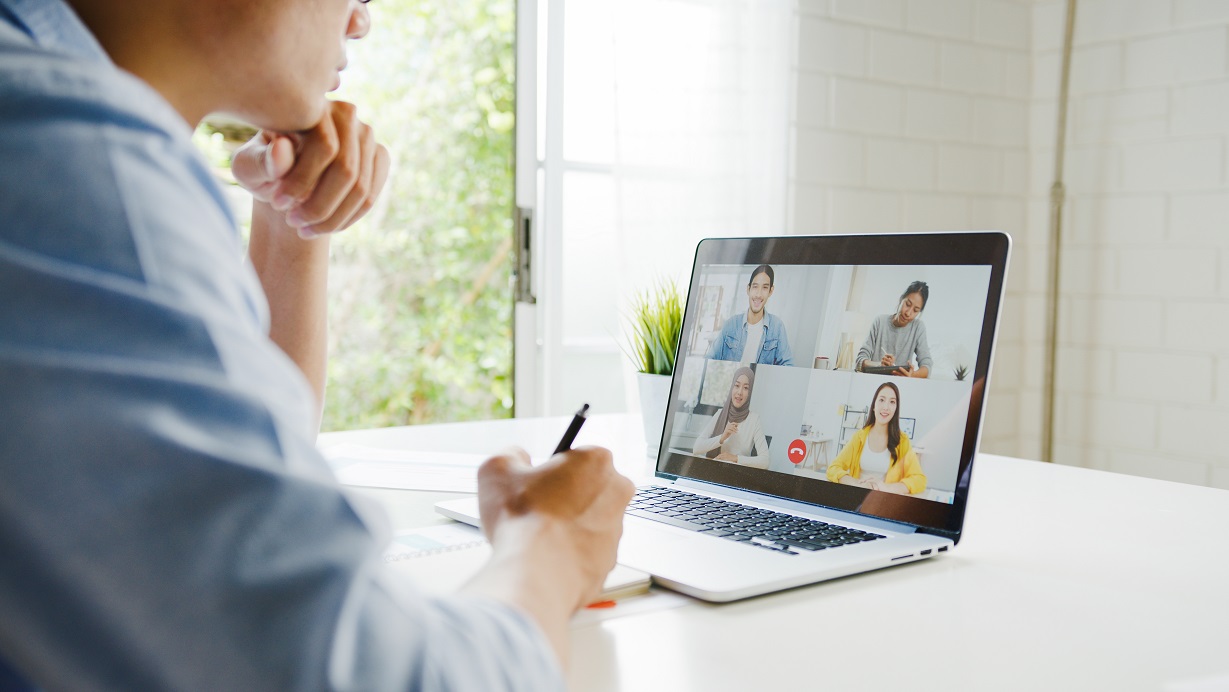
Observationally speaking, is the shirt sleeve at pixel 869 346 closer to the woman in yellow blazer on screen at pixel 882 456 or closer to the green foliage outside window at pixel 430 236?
the woman in yellow blazer on screen at pixel 882 456

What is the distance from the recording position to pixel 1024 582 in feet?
2.32

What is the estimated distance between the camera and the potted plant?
3.92 feet

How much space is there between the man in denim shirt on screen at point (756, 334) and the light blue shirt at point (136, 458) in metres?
0.64

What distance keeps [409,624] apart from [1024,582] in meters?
0.51

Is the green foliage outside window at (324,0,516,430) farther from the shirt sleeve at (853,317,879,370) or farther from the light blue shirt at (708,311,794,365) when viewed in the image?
the shirt sleeve at (853,317,879,370)

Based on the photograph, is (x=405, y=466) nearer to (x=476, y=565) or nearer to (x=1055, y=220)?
(x=476, y=565)

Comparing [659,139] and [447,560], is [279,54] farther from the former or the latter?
[659,139]

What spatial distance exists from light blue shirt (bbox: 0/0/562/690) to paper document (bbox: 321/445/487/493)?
64 centimetres

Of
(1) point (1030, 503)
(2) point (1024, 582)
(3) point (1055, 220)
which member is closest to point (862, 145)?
(3) point (1055, 220)

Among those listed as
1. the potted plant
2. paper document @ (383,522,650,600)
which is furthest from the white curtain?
paper document @ (383,522,650,600)

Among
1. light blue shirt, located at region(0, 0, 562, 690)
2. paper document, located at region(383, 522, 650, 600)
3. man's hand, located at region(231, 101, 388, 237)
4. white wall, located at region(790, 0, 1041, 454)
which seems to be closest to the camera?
light blue shirt, located at region(0, 0, 562, 690)

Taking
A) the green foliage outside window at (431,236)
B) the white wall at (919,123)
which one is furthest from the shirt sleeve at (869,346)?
the green foliage outside window at (431,236)

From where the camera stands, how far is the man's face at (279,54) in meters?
0.50

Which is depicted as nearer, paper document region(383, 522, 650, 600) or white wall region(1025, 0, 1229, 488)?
paper document region(383, 522, 650, 600)
